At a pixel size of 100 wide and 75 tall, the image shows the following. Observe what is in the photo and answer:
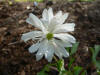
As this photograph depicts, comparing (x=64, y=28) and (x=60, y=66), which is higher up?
(x=64, y=28)

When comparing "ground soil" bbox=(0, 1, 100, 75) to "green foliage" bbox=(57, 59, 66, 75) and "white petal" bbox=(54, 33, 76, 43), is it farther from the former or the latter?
"white petal" bbox=(54, 33, 76, 43)

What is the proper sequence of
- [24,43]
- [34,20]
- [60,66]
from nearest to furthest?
[34,20] → [60,66] → [24,43]

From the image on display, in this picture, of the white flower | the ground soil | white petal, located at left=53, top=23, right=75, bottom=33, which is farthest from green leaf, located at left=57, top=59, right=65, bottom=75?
the ground soil

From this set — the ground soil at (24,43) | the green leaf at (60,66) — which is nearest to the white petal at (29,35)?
the green leaf at (60,66)

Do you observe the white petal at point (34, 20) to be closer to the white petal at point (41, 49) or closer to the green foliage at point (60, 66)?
the white petal at point (41, 49)

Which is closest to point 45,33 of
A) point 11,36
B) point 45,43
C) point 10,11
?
point 45,43

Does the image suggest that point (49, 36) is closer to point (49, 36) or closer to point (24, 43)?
point (49, 36)

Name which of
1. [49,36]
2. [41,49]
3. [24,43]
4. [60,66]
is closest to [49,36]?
[49,36]
